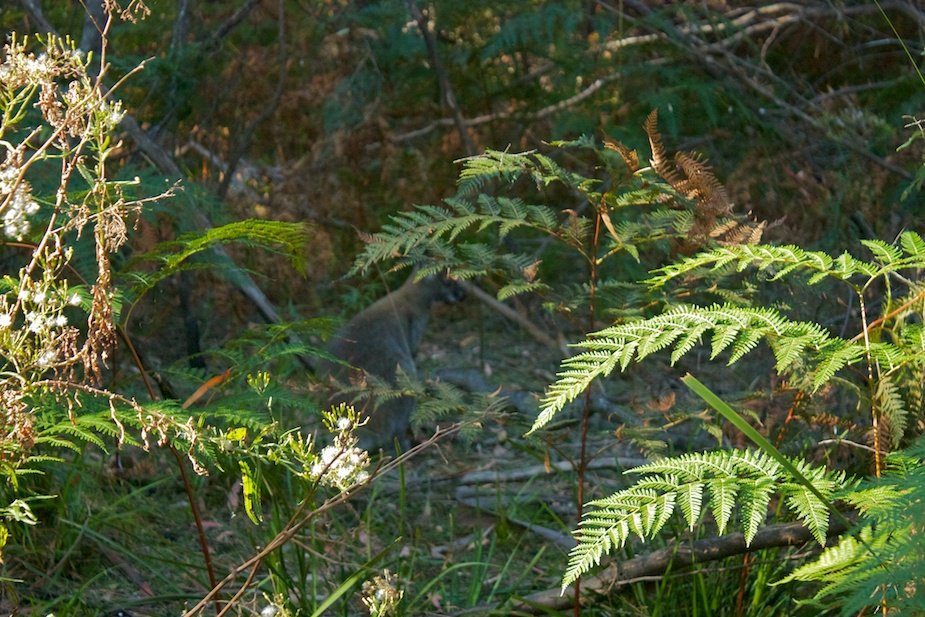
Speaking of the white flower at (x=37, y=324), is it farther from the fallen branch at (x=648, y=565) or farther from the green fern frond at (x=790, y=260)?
the fallen branch at (x=648, y=565)

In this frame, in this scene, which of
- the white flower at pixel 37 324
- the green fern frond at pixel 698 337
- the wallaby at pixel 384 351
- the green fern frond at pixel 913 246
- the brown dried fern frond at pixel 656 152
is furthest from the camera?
the wallaby at pixel 384 351

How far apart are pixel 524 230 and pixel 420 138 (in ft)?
3.66

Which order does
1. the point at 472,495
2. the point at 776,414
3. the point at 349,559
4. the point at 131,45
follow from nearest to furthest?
the point at 349,559 → the point at 776,414 → the point at 472,495 → the point at 131,45

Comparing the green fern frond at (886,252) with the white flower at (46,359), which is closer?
the white flower at (46,359)

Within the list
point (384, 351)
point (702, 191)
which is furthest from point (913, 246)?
point (384, 351)

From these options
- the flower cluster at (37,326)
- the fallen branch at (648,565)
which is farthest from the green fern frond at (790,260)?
the flower cluster at (37,326)

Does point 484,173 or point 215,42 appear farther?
point 215,42

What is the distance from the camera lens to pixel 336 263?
6844mm

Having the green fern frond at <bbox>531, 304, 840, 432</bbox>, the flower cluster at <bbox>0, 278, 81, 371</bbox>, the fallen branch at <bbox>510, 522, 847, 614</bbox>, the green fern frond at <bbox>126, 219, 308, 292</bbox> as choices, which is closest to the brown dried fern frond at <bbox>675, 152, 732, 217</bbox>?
the green fern frond at <bbox>531, 304, 840, 432</bbox>

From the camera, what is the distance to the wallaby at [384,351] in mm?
4781

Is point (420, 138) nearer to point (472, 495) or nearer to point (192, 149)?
point (192, 149)

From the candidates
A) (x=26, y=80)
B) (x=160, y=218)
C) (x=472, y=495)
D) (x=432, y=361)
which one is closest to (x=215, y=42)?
(x=160, y=218)

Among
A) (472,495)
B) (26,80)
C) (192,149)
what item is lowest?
(472,495)

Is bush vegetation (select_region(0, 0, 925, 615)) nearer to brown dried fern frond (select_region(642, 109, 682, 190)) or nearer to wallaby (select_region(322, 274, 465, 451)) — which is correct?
brown dried fern frond (select_region(642, 109, 682, 190))
